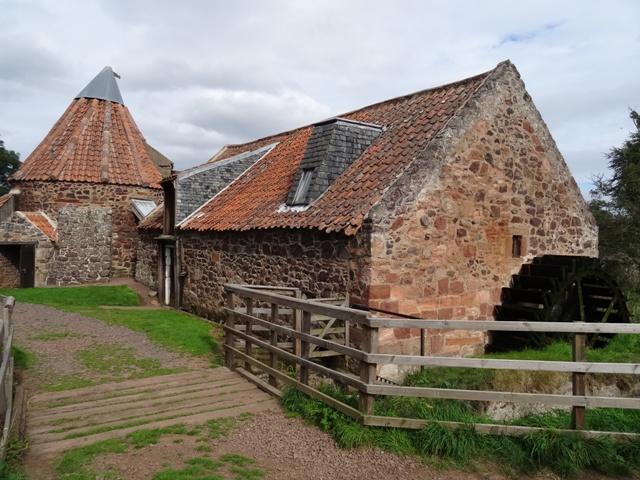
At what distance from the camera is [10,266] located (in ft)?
60.4

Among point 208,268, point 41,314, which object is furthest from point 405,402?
point 41,314

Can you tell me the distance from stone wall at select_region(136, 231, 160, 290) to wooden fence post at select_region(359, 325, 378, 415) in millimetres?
13585

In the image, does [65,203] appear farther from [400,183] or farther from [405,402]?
[405,402]

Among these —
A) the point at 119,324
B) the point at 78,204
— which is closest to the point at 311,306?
the point at 119,324

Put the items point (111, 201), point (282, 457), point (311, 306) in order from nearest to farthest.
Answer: point (282, 457)
point (311, 306)
point (111, 201)

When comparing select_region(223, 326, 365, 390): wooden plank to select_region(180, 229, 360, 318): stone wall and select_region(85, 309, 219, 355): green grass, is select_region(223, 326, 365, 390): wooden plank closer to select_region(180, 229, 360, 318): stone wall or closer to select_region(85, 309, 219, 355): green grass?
select_region(180, 229, 360, 318): stone wall

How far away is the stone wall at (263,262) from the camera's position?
8.84 metres

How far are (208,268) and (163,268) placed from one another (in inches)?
142

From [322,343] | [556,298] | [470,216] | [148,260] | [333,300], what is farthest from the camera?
[148,260]

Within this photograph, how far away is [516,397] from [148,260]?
623 inches

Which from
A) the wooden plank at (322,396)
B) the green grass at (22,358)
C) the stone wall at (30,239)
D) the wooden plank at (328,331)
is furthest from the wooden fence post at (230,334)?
the stone wall at (30,239)

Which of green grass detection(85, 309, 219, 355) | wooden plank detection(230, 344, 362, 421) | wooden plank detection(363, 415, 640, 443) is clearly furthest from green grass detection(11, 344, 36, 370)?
wooden plank detection(363, 415, 640, 443)

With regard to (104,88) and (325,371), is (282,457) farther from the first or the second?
(104,88)

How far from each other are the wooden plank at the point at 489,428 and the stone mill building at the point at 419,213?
3.25 meters
